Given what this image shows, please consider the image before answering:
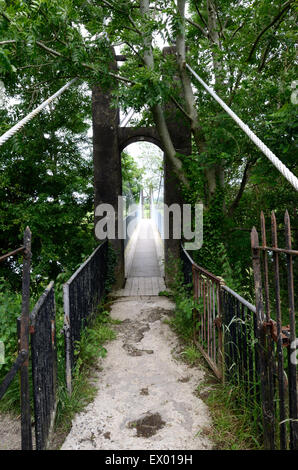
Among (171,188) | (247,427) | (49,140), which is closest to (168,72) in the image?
(171,188)

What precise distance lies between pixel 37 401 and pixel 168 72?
5295 mm

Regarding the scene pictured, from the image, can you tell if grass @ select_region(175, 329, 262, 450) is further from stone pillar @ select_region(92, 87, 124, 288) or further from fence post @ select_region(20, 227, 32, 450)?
stone pillar @ select_region(92, 87, 124, 288)

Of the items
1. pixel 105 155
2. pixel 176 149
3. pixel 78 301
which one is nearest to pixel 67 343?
pixel 78 301

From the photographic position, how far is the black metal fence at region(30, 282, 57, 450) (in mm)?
1896

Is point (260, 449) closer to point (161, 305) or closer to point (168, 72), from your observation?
point (161, 305)

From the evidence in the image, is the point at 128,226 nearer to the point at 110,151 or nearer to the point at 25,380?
the point at 110,151

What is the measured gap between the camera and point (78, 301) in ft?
11.5

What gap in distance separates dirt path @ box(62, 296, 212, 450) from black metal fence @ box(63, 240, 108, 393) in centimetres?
44

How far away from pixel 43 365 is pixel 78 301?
138 centimetres

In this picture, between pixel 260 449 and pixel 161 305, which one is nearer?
pixel 260 449

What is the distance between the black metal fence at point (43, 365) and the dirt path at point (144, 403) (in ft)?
0.89

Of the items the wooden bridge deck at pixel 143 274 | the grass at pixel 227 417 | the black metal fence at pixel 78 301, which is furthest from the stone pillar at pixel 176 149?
the grass at pixel 227 417

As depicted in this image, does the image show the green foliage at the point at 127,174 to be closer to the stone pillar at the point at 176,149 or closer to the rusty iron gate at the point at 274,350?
the stone pillar at the point at 176,149
